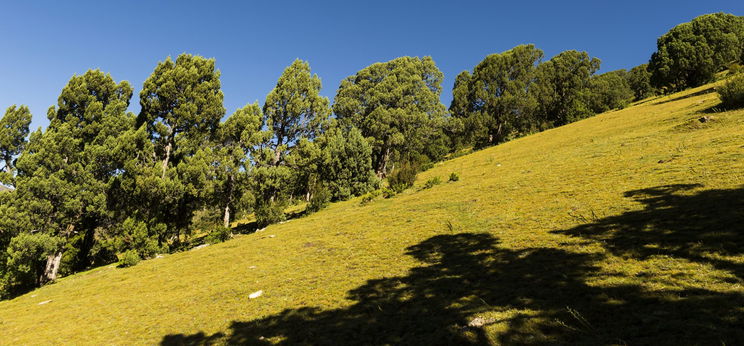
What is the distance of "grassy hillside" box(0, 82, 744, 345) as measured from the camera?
441cm

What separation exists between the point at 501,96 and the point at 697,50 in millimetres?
24232

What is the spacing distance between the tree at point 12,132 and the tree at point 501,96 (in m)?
47.0

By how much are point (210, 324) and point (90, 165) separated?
2156 centimetres

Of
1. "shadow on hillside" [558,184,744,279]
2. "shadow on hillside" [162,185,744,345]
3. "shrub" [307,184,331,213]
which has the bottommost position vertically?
"shadow on hillside" [162,185,744,345]

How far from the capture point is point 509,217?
1029 centimetres

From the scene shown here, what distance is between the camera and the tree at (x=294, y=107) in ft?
86.4

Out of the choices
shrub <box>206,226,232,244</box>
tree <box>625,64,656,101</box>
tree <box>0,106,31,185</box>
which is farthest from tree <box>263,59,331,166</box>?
tree <box>625,64,656,101</box>

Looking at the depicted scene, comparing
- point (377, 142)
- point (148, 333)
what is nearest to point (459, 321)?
point (148, 333)

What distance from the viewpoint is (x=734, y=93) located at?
17812 mm

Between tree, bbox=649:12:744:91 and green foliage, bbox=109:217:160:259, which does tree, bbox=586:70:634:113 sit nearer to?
tree, bbox=649:12:744:91

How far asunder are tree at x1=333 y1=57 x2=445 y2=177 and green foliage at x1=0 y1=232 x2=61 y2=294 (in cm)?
2776

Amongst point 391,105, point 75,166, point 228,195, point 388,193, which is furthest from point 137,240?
point 391,105

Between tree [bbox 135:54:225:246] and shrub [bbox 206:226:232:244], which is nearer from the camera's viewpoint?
shrub [bbox 206:226:232:244]

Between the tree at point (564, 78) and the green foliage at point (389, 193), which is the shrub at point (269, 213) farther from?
the tree at point (564, 78)
